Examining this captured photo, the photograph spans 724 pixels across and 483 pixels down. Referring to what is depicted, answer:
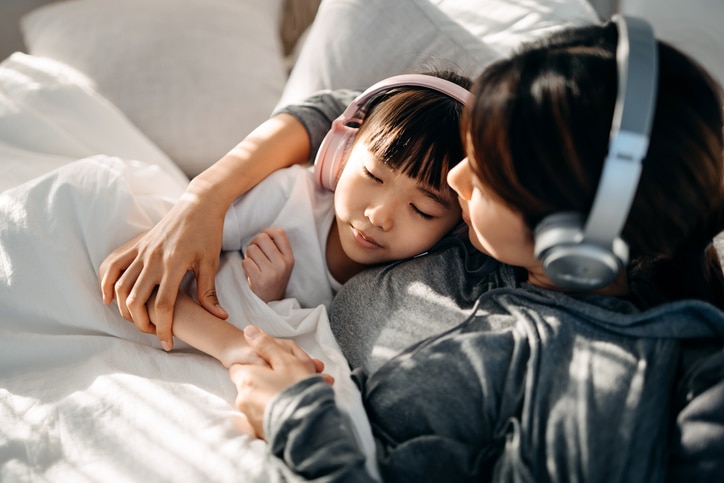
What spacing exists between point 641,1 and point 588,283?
1090 millimetres

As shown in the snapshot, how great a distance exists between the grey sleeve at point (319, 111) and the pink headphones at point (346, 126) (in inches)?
2.6

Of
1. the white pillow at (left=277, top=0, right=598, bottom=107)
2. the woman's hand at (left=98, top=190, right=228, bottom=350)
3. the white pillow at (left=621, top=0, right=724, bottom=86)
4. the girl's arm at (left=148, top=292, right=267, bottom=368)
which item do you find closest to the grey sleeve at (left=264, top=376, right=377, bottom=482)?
the girl's arm at (left=148, top=292, right=267, bottom=368)

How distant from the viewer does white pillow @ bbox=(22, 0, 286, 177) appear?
1.41 meters

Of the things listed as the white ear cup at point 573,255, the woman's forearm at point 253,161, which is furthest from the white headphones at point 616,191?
the woman's forearm at point 253,161

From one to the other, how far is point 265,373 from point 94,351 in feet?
1.02

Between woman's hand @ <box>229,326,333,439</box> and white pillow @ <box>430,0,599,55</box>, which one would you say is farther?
white pillow @ <box>430,0,599,55</box>

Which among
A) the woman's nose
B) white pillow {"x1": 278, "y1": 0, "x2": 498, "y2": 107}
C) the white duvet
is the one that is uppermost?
white pillow {"x1": 278, "y1": 0, "x2": 498, "y2": 107}

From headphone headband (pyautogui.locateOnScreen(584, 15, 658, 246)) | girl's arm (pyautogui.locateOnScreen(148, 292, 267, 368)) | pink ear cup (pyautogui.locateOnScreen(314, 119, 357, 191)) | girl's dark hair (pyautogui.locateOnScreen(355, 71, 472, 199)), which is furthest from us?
pink ear cup (pyautogui.locateOnScreen(314, 119, 357, 191))

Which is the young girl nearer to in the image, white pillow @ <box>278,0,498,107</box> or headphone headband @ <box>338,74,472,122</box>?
headphone headband @ <box>338,74,472,122</box>

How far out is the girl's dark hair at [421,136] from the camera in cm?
98

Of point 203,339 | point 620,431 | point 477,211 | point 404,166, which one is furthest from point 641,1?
point 203,339

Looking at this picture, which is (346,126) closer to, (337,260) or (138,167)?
(337,260)

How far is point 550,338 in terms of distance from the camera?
0.79 meters

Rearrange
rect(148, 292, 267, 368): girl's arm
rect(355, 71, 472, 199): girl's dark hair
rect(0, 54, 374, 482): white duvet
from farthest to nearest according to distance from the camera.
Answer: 1. rect(355, 71, 472, 199): girl's dark hair
2. rect(148, 292, 267, 368): girl's arm
3. rect(0, 54, 374, 482): white duvet
